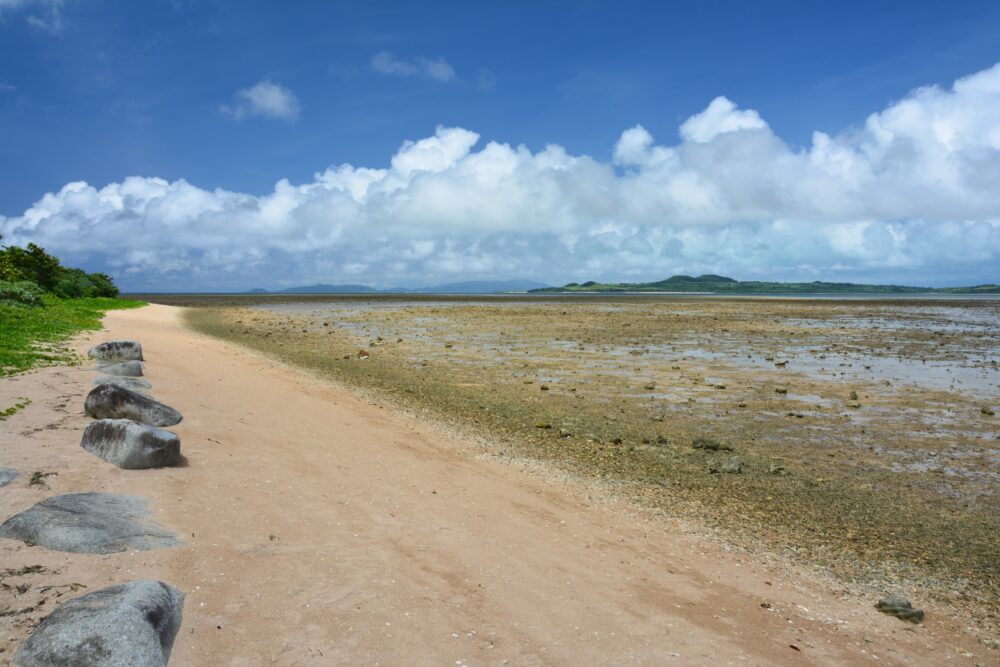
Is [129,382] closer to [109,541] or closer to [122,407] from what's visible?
[122,407]

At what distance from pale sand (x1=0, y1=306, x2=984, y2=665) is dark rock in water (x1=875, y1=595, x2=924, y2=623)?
0.12 meters

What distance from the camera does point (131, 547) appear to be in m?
6.11

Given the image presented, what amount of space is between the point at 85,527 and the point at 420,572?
358 centimetres

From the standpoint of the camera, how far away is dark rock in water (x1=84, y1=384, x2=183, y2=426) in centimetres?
1041

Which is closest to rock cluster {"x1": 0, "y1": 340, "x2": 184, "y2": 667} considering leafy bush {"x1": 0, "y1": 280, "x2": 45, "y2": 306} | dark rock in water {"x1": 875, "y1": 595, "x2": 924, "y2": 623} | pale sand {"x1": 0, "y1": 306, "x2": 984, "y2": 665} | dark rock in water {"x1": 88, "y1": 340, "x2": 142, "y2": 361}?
pale sand {"x1": 0, "y1": 306, "x2": 984, "y2": 665}

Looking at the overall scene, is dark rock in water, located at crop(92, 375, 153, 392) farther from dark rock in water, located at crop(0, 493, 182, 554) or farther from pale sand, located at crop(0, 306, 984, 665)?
dark rock in water, located at crop(0, 493, 182, 554)

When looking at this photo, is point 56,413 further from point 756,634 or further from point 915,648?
point 915,648

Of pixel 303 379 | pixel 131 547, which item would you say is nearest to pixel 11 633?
pixel 131 547

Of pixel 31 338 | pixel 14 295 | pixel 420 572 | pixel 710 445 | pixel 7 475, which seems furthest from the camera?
pixel 14 295

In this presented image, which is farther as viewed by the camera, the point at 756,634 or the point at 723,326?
the point at 723,326

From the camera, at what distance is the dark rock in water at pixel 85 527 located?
589 centimetres

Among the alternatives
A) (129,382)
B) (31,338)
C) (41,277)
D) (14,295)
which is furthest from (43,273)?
(129,382)

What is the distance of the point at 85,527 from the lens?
6.11 metres

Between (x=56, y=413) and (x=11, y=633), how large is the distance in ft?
24.1
